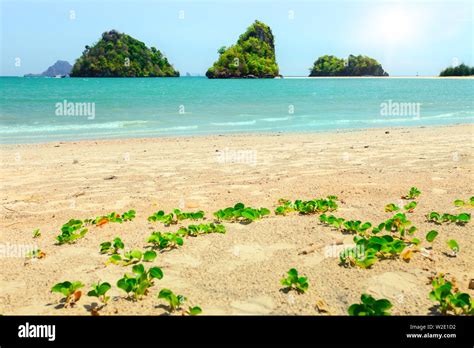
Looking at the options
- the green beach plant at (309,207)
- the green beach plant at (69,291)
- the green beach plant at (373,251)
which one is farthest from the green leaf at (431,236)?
the green beach plant at (69,291)

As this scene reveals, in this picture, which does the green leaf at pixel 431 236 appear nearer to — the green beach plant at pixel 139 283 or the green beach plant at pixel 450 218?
the green beach plant at pixel 450 218

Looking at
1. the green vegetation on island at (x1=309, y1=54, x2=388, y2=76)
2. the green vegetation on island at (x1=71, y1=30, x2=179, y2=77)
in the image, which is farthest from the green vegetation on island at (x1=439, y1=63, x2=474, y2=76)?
the green vegetation on island at (x1=71, y1=30, x2=179, y2=77)

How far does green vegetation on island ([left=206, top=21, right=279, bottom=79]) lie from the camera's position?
134250 mm

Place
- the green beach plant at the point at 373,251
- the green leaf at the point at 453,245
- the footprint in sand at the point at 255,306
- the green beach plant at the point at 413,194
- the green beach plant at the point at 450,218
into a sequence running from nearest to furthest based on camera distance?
the footprint in sand at the point at 255,306 → the green beach plant at the point at 373,251 → the green leaf at the point at 453,245 → the green beach plant at the point at 450,218 → the green beach plant at the point at 413,194

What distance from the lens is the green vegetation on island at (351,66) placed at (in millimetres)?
179875

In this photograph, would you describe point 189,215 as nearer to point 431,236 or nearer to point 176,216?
point 176,216

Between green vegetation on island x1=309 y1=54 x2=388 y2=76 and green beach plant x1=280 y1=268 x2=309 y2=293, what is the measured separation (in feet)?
619

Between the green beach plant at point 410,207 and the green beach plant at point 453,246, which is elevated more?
the green beach plant at point 410,207

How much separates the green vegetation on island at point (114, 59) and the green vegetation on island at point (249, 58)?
23.4 m

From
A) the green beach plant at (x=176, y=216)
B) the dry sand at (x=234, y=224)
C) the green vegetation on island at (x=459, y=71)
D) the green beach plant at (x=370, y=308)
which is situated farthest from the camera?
the green vegetation on island at (x=459, y=71)

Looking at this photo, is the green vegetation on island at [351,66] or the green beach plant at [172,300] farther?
the green vegetation on island at [351,66]

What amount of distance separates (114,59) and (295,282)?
149003mm

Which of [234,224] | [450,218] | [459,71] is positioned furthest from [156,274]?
[459,71]
